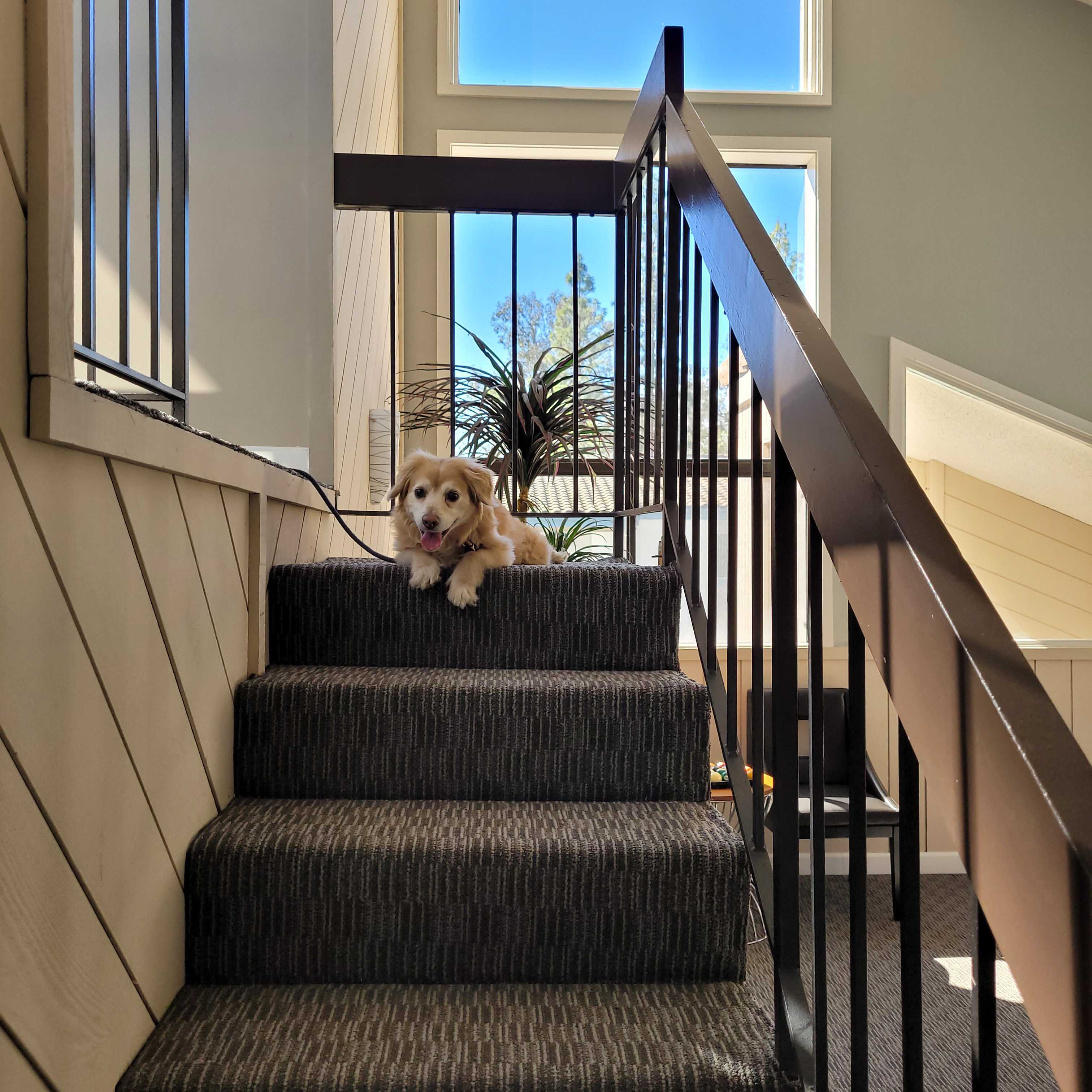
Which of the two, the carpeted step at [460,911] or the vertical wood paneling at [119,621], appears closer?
the vertical wood paneling at [119,621]

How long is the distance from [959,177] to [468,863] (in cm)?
442

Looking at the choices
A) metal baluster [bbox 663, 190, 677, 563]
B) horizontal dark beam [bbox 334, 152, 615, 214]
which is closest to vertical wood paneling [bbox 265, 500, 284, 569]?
metal baluster [bbox 663, 190, 677, 563]

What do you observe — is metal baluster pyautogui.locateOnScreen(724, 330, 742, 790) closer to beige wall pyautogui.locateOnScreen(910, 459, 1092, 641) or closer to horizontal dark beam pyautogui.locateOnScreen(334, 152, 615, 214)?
horizontal dark beam pyautogui.locateOnScreen(334, 152, 615, 214)

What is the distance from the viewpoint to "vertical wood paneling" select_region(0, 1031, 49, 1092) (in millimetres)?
757

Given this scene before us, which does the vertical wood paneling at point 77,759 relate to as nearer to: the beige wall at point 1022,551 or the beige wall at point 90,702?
the beige wall at point 90,702

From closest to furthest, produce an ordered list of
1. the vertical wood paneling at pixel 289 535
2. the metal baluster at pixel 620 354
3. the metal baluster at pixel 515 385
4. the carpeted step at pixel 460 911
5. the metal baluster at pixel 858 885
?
the metal baluster at pixel 858 885
the carpeted step at pixel 460 911
the vertical wood paneling at pixel 289 535
the metal baluster at pixel 620 354
the metal baluster at pixel 515 385

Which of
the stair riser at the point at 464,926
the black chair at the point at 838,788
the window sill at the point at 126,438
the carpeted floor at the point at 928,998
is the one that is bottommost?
the carpeted floor at the point at 928,998

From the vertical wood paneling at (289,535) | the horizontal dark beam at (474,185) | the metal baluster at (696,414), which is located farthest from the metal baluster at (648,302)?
the vertical wood paneling at (289,535)

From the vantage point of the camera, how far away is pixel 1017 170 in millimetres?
4328

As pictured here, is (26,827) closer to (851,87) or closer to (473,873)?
(473,873)

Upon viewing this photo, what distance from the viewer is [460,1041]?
1.04m

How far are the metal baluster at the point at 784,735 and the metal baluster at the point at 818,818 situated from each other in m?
0.06

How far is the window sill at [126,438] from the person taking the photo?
32.6 inches

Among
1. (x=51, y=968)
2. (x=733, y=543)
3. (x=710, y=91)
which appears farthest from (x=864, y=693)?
(x=710, y=91)
